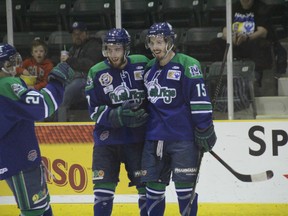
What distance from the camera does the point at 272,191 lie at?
5641 mm

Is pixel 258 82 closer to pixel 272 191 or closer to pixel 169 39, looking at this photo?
pixel 272 191

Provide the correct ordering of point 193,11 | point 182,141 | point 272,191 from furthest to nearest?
point 193,11, point 272,191, point 182,141

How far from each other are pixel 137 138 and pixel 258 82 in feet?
4.80

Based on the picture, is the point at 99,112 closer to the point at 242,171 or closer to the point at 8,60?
the point at 8,60

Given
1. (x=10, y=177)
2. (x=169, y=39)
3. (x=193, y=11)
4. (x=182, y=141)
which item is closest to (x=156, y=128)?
(x=182, y=141)

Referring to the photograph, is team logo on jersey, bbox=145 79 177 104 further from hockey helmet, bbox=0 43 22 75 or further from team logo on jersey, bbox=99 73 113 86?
hockey helmet, bbox=0 43 22 75

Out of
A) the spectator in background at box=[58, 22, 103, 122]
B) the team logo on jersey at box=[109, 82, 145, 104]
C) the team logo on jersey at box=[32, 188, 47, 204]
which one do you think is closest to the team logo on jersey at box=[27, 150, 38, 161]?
the team logo on jersey at box=[32, 188, 47, 204]

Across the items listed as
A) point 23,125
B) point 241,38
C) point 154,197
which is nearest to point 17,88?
point 23,125

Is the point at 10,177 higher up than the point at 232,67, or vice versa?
the point at 232,67

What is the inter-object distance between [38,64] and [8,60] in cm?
208

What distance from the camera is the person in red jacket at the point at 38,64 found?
621cm

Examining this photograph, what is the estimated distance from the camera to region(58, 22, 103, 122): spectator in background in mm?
6055

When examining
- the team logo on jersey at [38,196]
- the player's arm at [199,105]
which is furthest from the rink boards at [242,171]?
the team logo on jersey at [38,196]

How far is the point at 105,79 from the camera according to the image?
4.64 meters
